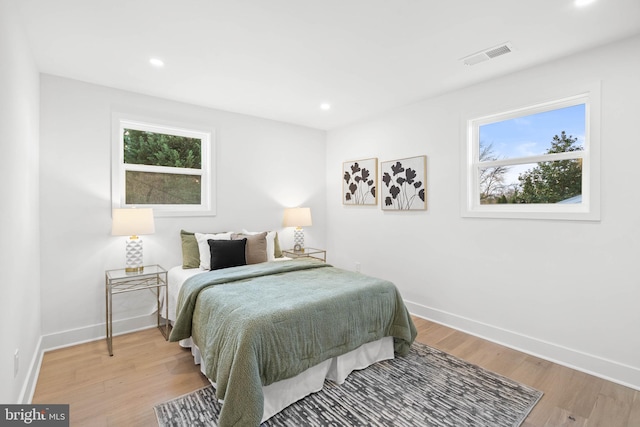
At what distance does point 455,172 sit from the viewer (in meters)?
3.29

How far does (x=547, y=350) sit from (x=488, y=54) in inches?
100

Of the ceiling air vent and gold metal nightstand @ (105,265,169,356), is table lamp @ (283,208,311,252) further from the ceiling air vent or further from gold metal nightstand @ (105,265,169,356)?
the ceiling air vent

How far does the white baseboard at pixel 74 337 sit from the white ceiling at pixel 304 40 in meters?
2.41

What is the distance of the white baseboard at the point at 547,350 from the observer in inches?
89.3

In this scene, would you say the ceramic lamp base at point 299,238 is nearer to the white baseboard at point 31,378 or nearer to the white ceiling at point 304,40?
the white ceiling at point 304,40

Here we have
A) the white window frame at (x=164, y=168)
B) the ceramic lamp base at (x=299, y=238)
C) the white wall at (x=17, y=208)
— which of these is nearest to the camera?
the white wall at (x=17, y=208)

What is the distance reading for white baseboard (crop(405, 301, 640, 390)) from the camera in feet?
7.44

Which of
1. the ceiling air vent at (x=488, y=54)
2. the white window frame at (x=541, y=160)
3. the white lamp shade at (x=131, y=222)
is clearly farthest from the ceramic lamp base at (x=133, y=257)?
the ceiling air vent at (x=488, y=54)

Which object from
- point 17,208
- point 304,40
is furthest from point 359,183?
point 17,208

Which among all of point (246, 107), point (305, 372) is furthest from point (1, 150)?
point (246, 107)

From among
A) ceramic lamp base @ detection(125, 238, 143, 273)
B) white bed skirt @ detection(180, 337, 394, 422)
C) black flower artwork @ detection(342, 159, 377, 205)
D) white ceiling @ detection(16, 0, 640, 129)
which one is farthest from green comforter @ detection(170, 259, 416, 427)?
white ceiling @ detection(16, 0, 640, 129)

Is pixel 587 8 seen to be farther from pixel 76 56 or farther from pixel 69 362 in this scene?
pixel 69 362

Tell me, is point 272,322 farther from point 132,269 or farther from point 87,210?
point 87,210

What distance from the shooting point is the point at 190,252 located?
3.27 meters
